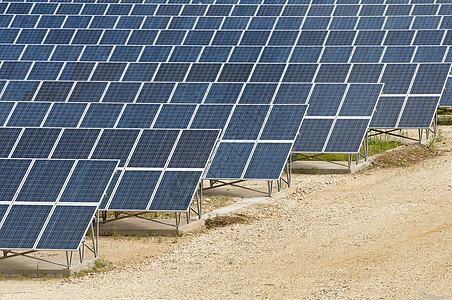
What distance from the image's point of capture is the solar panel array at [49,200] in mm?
14031

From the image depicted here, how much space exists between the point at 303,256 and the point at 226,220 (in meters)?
3.62

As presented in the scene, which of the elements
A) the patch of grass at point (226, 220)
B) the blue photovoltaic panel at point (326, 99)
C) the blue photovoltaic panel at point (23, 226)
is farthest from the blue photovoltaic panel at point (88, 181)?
the blue photovoltaic panel at point (326, 99)

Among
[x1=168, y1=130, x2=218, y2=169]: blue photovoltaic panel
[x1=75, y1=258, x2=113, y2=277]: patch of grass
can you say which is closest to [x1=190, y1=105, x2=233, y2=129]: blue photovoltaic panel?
[x1=168, y1=130, x2=218, y2=169]: blue photovoltaic panel

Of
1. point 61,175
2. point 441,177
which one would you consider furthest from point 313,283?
point 441,177

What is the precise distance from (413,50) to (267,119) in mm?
12059

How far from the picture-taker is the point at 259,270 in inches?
547

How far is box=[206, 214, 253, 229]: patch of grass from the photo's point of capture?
58.0 feet

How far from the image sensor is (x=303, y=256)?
14578mm

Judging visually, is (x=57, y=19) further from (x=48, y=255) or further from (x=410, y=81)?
(x=48, y=255)

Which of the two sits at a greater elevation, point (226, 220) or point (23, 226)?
point (23, 226)

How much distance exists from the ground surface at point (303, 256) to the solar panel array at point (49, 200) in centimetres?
76

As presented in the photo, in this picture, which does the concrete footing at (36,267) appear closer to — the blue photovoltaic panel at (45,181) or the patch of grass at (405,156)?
the blue photovoltaic panel at (45,181)

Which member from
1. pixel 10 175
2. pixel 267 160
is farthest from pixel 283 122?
pixel 10 175

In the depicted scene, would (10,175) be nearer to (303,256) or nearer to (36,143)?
(36,143)
